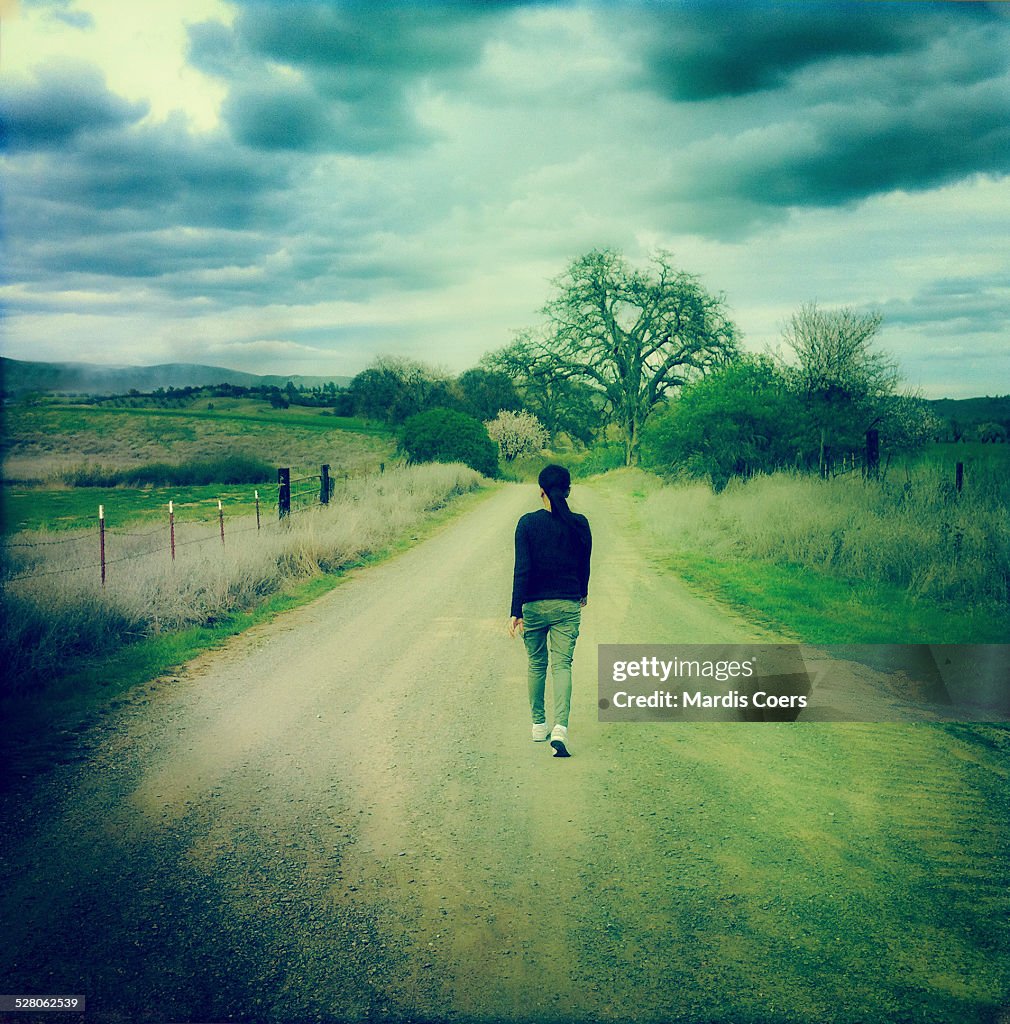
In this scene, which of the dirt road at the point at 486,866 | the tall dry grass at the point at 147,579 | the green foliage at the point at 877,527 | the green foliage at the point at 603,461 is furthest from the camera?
the green foliage at the point at 603,461

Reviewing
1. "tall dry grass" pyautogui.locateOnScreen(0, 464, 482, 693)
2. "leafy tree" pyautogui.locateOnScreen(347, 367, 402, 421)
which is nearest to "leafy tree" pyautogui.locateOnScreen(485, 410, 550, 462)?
"leafy tree" pyautogui.locateOnScreen(347, 367, 402, 421)

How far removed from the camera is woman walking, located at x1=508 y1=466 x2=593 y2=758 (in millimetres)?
5066

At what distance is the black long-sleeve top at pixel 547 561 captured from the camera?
507cm

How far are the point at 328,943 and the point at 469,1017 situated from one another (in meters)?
0.72

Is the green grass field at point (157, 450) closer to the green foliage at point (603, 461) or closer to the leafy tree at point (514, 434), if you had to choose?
the leafy tree at point (514, 434)

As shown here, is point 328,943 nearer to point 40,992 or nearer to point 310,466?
point 40,992

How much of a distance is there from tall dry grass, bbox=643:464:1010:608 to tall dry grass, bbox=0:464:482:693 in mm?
7376

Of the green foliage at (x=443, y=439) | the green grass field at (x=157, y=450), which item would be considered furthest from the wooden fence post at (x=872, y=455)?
the green foliage at (x=443, y=439)

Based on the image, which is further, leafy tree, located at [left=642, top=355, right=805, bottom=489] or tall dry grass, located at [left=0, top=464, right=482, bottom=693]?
leafy tree, located at [left=642, top=355, right=805, bottom=489]

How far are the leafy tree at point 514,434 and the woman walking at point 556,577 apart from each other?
2146 inches

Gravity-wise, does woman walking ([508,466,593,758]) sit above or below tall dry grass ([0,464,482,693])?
above

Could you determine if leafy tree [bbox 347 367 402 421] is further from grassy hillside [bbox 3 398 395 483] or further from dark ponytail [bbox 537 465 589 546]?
dark ponytail [bbox 537 465 589 546]

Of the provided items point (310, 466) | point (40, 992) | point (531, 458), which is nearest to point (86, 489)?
point (310, 466)

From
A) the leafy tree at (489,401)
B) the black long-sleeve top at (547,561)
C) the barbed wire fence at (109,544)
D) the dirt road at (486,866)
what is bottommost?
the dirt road at (486,866)
